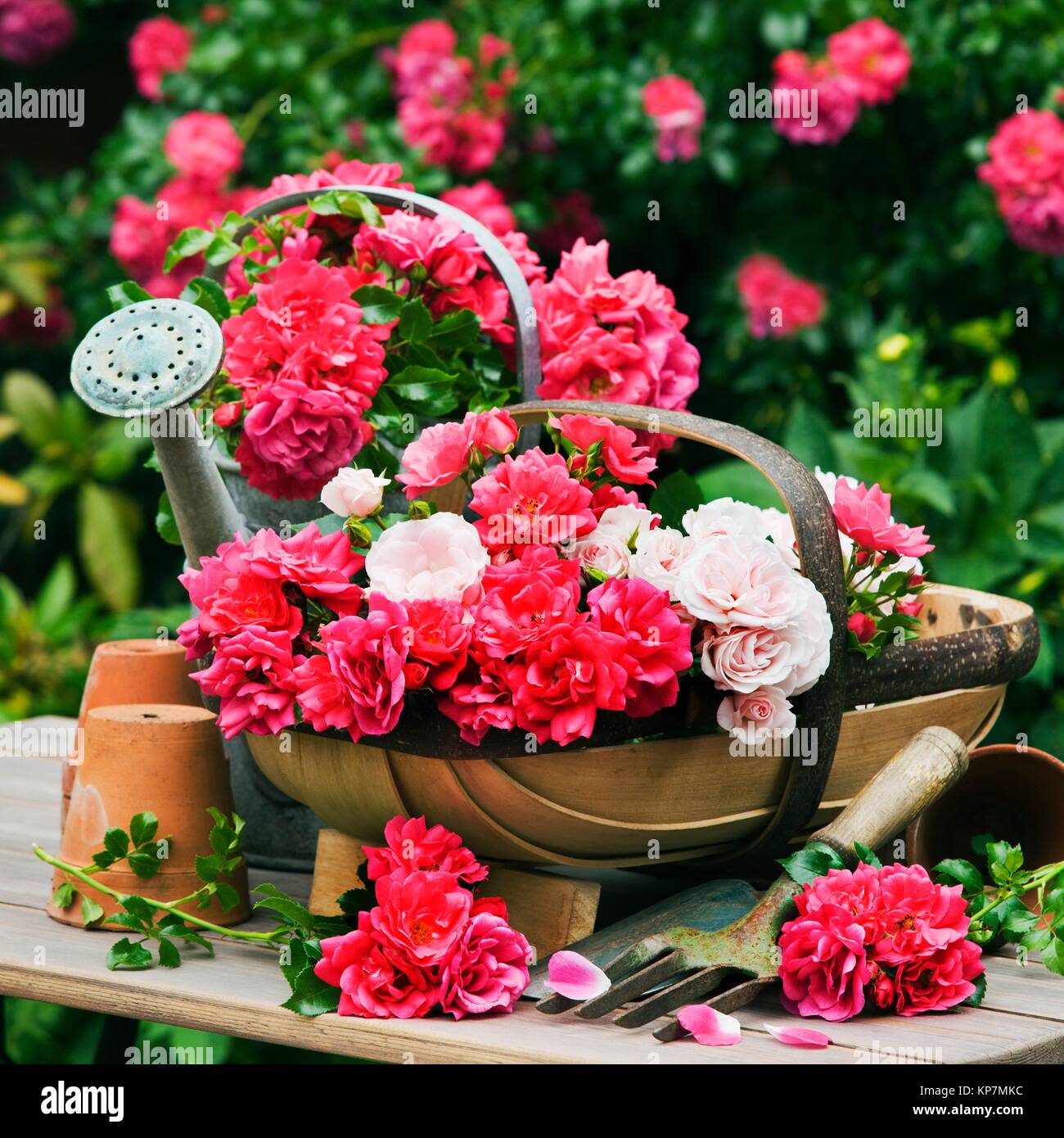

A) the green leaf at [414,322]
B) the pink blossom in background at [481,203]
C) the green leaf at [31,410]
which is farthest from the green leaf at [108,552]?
the green leaf at [414,322]

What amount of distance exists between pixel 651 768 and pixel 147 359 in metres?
0.52

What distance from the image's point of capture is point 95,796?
1328mm

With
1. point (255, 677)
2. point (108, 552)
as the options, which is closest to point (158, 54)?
point (108, 552)

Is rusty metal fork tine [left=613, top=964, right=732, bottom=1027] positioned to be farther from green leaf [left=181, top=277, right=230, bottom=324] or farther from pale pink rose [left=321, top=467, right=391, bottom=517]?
green leaf [left=181, top=277, right=230, bottom=324]

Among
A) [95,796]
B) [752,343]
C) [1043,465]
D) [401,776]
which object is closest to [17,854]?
[95,796]

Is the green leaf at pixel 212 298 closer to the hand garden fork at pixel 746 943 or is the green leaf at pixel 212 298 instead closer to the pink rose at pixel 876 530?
the pink rose at pixel 876 530

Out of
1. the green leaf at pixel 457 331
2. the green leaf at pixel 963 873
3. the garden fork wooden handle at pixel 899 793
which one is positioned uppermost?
the green leaf at pixel 457 331

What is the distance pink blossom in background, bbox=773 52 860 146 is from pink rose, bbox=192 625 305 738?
6.38ft

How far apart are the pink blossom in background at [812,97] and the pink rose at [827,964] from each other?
77.6 inches

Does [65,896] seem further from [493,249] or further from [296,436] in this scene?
[493,249]

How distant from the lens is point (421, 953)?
110cm

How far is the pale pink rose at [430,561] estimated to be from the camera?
1.15 metres

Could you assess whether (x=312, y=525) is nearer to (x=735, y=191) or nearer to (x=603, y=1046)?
(x=603, y=1046)

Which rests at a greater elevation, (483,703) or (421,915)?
(483,703)
